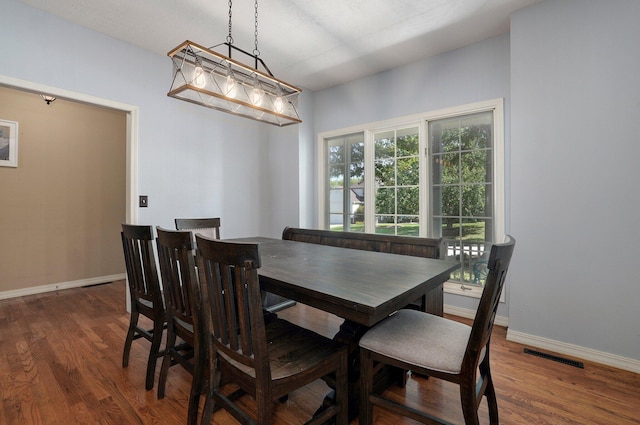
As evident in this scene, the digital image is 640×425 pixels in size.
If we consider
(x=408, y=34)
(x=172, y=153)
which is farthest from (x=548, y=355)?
(x=172, y=153)

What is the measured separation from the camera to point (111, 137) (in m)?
4.39

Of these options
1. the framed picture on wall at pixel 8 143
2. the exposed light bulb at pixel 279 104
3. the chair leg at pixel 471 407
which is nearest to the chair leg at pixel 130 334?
the exposed light bulb at pixel 279 104

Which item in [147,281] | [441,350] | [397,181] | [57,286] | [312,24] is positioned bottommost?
[57,286]

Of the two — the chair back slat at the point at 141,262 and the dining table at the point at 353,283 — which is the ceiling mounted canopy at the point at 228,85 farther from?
the dining table at the point at 353,283

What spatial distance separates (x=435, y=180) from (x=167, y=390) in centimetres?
300

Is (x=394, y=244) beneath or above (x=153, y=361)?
above

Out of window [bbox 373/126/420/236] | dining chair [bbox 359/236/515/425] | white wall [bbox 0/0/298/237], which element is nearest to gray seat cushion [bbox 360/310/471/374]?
dining chair [bbox 359/236/515/425]

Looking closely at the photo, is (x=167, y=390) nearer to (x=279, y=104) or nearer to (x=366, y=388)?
(x=366, y=388)

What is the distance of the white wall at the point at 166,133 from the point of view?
246 centimetres

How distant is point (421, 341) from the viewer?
1328mm

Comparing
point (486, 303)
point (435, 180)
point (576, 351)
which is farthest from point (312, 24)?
point (576, 351)

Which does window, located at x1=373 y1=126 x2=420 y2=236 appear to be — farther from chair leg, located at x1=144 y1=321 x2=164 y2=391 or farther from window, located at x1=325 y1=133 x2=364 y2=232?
chair leg, located at x1=144 y1=321 x2=164 y2=391

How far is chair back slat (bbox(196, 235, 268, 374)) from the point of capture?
1.07 metres

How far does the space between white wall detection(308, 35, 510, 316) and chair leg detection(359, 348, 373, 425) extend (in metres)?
1.98
